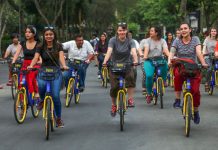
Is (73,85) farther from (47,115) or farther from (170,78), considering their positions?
(170,78)

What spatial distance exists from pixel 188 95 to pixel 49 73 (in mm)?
2254

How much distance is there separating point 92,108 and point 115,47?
280cm

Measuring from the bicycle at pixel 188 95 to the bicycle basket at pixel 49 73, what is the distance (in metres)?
2.00

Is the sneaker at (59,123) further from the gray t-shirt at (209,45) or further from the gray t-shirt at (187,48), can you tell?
the gray t-shirt at (209,45)

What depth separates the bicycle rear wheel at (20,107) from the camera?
1030 centimetres

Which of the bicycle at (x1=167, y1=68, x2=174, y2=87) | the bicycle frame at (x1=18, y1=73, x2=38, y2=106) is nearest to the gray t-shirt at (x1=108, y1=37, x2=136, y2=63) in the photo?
the bicycle frame at (x1=18, y1=73, x2=38, y2=106)

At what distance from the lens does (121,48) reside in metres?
10.4

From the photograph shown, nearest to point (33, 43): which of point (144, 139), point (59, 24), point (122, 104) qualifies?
point (122, 104)

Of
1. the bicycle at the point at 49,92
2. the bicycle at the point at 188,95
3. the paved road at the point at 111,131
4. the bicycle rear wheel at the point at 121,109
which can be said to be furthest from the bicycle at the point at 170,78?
the bicycle at the point at 49,92

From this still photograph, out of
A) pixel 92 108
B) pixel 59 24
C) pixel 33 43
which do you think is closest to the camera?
pixel 33 43

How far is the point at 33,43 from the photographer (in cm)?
1143

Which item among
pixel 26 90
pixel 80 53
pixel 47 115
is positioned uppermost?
pixel 80 53

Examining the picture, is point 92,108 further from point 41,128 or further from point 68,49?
point 41,128

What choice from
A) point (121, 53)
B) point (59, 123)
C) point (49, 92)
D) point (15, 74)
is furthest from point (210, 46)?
point (49, 92)
